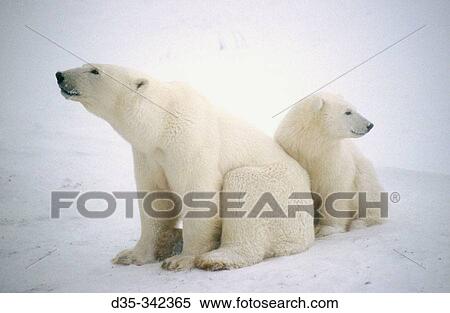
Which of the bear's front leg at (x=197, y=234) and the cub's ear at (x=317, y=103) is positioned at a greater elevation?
the cub's ear at (x=317, y=103)

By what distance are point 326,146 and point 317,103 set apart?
46 cm

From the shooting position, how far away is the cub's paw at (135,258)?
4.12 meters

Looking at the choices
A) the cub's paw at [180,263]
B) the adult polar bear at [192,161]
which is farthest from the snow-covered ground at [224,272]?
the adult polar bear at [192,161]

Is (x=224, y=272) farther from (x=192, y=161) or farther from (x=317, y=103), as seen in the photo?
(x=317, y=103)

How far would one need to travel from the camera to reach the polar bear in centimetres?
445

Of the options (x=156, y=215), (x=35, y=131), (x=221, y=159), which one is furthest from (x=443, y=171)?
(x=35, y=131)

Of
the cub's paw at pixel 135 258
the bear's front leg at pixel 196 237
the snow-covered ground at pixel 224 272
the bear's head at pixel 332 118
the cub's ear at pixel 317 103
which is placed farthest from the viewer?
the cub's ear at pixel 317 103

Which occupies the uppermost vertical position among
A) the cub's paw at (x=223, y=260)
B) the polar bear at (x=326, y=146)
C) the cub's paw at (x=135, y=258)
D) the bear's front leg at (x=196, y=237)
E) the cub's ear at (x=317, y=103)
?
the cub's ear at (x=317, y=103)

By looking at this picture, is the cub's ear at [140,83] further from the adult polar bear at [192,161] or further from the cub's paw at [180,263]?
the cub's paw at [180,263]

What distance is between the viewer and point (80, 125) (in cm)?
746

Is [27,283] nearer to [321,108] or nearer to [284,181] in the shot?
[284,181]

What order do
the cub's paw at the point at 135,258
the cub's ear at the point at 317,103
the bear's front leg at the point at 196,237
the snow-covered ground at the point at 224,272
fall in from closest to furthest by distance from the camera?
the snow-covered ground at the point at 224,272
the bear's front leg at the point at 196,237
the cub's paw at the point at 135,258
the cub's ear at the point at 317,103

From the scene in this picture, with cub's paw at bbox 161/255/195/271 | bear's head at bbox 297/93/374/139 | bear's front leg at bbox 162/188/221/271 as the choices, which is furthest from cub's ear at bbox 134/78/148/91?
bear's head at bbox 297/93/374/139

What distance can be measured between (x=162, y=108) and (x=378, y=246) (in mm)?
2345
